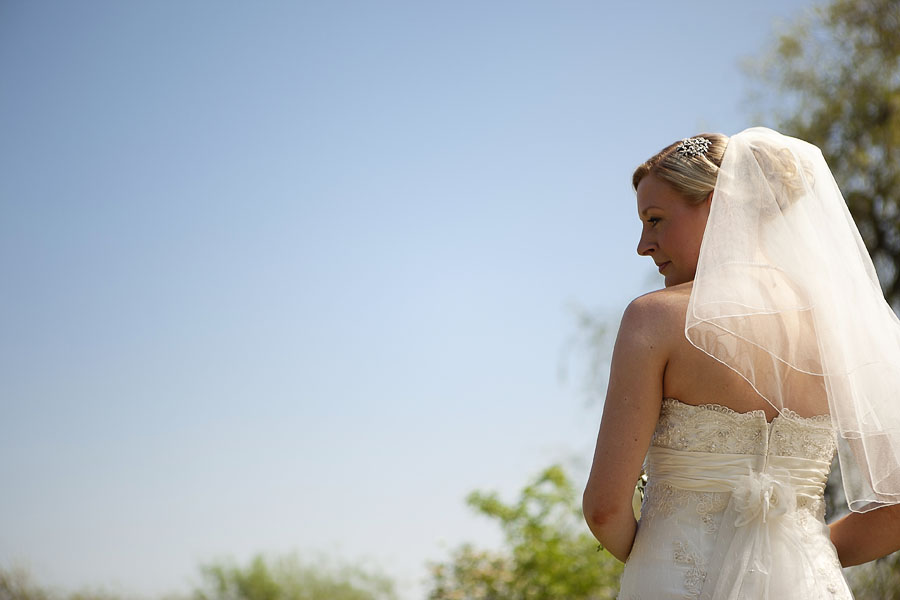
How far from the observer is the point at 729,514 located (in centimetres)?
196

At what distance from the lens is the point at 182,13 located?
18.4 meters

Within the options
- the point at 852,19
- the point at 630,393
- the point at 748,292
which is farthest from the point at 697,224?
the point at 852,19

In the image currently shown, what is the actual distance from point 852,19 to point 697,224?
30.9 feet

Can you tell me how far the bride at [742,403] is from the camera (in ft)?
6.29

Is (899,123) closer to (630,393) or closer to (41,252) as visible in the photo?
(630,393)

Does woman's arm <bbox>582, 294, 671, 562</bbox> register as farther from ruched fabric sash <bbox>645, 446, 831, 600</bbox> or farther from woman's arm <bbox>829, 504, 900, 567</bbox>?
woman's arm <bbox>829, 504, 900, 567</bbox>

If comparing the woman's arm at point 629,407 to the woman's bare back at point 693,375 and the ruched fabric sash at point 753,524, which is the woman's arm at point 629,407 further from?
the ruched fabric sash at point 753,524

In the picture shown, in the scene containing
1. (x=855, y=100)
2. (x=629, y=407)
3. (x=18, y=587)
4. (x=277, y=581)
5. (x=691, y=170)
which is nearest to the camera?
(x=629, y=407)

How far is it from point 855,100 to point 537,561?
258 inches

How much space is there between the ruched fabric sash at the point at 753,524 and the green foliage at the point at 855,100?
317 inches

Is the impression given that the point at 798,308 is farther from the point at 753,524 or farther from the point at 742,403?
the point at 753,524

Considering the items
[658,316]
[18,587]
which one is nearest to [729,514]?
[658,316]

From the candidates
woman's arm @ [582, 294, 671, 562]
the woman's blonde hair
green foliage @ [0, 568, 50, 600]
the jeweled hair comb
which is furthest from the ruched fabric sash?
green foliage @ [0, 568, 50, 600]

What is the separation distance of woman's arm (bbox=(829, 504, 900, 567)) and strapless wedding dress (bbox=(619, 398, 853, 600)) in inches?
9.5
